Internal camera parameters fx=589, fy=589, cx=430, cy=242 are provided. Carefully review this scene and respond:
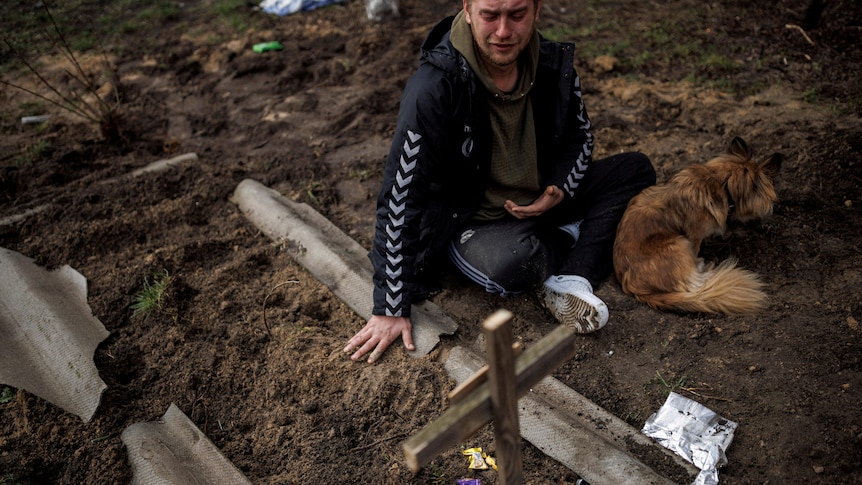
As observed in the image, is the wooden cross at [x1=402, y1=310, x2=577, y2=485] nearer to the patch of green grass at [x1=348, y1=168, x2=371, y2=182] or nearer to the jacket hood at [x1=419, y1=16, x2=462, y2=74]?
the jacket hood at [x1=419, y1=16, x2=462, y2=74]

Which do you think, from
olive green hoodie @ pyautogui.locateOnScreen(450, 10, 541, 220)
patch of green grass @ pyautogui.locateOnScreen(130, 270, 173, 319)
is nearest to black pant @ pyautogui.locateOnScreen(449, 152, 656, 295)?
olive green hoodie @ pyautogui.locateOnScreen(450, 10, 541, 220)

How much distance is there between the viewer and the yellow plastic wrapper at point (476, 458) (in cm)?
238

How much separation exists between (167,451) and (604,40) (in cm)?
532

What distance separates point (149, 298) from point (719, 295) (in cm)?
298

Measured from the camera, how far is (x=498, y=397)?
1479 millimetres

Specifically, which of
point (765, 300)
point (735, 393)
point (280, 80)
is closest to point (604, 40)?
point (280, 80)

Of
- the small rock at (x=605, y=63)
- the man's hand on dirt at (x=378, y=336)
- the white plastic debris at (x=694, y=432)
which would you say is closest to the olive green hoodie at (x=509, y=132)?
the man's hand on dirt at (x=378, y=336)

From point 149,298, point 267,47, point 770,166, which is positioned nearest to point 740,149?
point 770,166

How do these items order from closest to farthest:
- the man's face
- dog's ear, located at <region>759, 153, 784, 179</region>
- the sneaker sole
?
the man's face
the sneaker sole
dog's ear, located at <region>759, 153, 784, 179</region>

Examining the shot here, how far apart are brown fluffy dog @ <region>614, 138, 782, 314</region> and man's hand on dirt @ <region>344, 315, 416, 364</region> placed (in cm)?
120

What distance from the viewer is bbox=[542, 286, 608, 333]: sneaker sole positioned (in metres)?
2.79

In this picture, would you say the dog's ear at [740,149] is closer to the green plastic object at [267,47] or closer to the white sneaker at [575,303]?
the white sneaker at [575,303]

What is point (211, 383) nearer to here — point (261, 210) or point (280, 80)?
point (261, 210)

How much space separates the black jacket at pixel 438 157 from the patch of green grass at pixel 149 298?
4.09 ft
